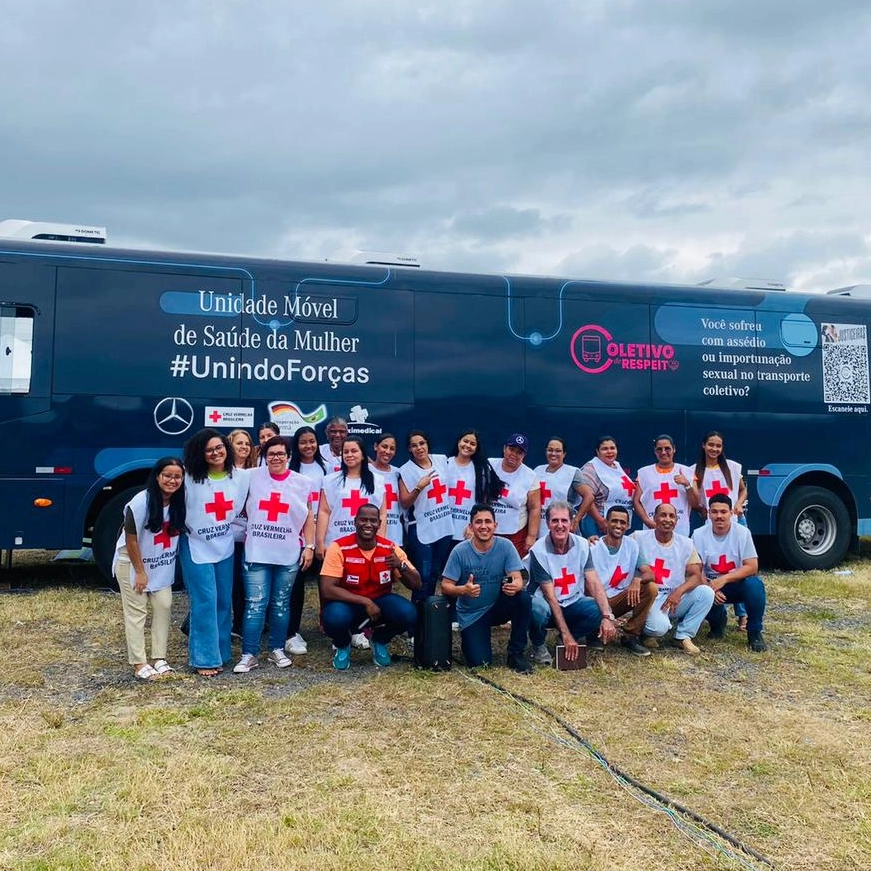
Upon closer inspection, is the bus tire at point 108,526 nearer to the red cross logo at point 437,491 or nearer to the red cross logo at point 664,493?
the red cross logo at point 437,491

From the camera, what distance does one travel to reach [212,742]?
3.99m

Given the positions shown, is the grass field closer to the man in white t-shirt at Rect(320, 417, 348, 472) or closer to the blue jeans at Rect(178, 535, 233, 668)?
the blue jeans at Rect(178, 535, 233, 668)

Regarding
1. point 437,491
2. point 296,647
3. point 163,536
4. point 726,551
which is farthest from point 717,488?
point 163,536

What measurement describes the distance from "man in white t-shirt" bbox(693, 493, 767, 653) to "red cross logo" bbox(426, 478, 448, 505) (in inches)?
70.7

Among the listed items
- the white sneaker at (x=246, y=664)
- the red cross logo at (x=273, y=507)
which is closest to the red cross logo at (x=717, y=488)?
the red cross logo at (x=273, y=507)

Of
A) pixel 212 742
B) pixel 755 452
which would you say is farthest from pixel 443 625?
pixel 755 452

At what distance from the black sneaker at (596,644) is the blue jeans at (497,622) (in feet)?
2.15

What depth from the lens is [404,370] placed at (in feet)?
26.6

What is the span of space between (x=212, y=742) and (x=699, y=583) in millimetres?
3353

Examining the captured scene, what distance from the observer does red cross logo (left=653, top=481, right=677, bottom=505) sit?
703 centimetres

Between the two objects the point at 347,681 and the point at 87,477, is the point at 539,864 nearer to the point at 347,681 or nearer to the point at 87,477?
the point at 347,681

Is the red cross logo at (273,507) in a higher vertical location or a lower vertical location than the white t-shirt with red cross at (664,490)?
lower

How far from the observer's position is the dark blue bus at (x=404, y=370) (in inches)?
286

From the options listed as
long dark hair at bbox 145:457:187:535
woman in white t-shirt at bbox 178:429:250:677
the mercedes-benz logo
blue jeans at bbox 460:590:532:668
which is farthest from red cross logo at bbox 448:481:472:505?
the mercedes-benz logo
